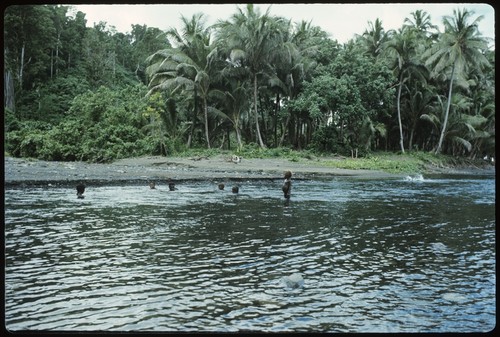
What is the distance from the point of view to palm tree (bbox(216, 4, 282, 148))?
25.7 m

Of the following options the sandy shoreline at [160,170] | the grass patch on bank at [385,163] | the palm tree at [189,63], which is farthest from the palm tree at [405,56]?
the palm tree at [189,63]

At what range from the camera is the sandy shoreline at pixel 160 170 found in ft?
53.6

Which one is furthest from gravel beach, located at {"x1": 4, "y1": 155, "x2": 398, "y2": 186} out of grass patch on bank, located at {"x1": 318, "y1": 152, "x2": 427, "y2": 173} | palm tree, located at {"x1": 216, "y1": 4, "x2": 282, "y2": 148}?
palm tree, located at {"x1": 216, "y1": 4, "x2": 282, "y2": 148}

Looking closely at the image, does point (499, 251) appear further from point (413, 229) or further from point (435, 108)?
point (435, 108)

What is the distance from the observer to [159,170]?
20.1m

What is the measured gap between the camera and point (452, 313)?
427cm

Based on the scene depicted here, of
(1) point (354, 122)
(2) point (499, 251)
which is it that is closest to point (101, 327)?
(2) point (499, 251)

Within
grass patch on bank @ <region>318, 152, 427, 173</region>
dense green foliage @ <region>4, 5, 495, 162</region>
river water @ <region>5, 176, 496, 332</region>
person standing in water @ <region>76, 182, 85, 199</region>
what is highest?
dense green foliage @ <region>4, 5, 495, 162</region>

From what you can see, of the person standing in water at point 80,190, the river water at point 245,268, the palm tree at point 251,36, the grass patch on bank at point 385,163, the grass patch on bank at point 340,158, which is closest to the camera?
the river water at point 245,268

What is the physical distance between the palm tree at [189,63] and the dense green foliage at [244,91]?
8cm

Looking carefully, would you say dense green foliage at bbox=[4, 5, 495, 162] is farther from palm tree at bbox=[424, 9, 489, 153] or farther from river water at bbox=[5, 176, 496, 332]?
river water at bbox=[5, 176, 496, 332]

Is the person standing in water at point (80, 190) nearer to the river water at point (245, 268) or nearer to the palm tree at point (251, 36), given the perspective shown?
the river water at point (245, 268)

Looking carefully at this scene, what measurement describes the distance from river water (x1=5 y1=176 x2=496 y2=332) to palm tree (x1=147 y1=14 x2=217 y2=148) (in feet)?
51.5

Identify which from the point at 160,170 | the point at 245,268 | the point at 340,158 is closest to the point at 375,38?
the point at 340,158
